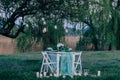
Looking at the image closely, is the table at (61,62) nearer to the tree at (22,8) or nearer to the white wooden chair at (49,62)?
the white wooden chair at (49,62)

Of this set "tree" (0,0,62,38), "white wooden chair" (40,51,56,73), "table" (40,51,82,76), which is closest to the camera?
"tree" (0,0,62,38)

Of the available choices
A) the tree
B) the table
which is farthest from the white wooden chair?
the tree

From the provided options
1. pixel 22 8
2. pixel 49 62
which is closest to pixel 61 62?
pixel 49 62

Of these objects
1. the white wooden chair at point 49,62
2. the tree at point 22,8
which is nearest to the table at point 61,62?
the white wooden chair at point 49,62

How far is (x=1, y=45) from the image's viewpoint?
2355 centimetres

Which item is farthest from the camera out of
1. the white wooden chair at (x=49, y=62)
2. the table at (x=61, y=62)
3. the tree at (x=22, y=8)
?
the white wooden chair at (x=49, y=62)

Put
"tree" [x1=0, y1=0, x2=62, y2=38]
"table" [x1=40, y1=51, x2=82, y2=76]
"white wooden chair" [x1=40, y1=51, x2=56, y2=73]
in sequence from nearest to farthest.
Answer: "tree" [x1=0, y1=0, x2=62, y2=38]
"table" [x1=40, y1=51, x2=82, y2=76]
"white wooden chair" [x1=40, y1=51, x2=56, y2=73]

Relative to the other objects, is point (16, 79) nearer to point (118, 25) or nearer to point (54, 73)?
point (54, 73)

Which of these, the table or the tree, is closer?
the tree

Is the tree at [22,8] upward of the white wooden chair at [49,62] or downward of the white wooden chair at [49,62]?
upward

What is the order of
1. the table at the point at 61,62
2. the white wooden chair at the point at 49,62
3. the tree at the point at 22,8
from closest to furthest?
the tree at the point at 22,8, the table at the point at 61,62, the white wooden chair at the point at 49,62

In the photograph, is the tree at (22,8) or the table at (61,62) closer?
the tree at (22,8)

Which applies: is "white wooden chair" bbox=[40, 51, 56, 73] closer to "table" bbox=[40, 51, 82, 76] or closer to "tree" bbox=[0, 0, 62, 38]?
"table" bbox=[40, 51, 82, 76]

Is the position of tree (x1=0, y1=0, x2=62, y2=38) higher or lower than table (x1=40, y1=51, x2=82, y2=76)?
higher
